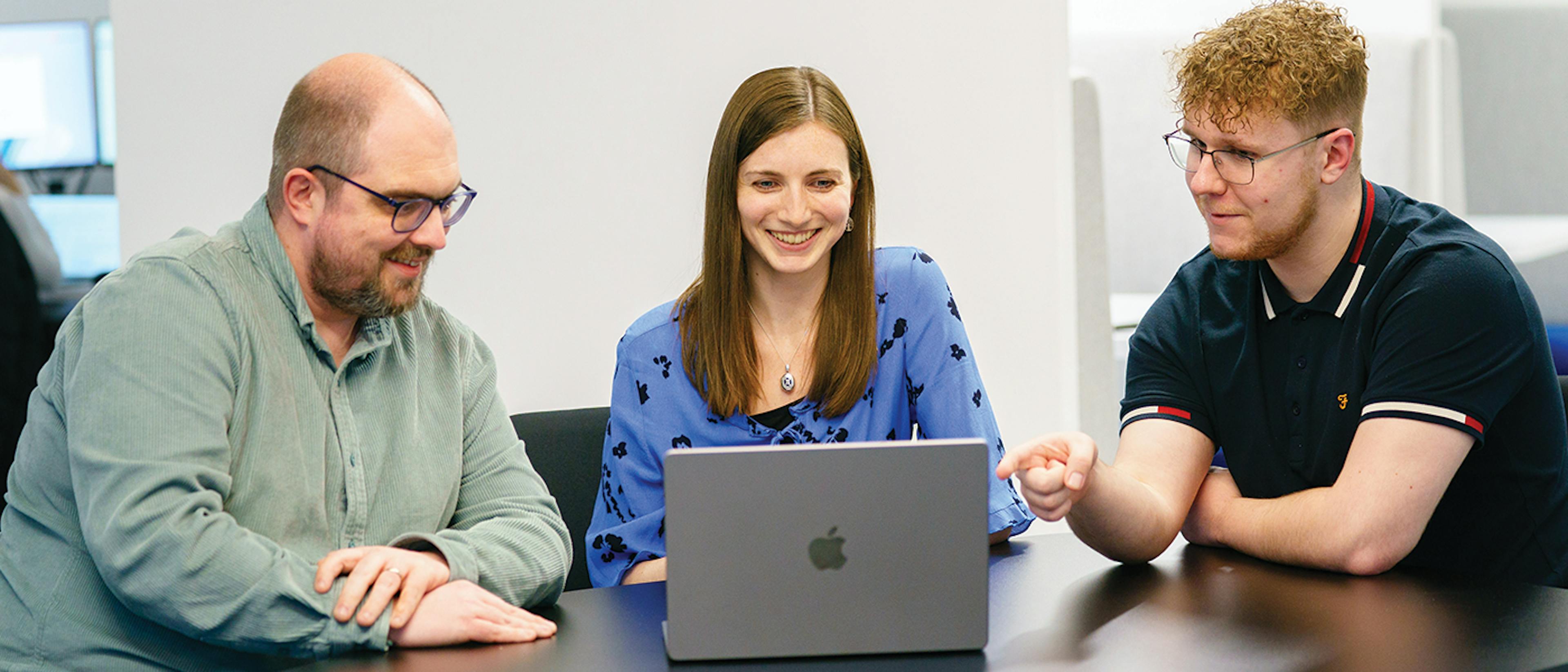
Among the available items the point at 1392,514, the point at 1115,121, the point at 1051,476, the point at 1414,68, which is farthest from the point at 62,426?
the point at 1414,68

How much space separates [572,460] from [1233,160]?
110 centimetres

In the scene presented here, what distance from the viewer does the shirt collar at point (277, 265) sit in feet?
5.19

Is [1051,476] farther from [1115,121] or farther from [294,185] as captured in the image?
[1115,121]

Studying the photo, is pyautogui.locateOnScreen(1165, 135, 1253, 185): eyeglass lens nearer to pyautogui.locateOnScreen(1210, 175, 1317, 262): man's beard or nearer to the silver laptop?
pyautogui.locateOnScreen(1210, 175, 1317, 262): man's beard

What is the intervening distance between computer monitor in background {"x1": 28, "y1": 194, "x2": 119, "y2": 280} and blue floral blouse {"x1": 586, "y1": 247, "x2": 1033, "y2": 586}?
4.66 feet

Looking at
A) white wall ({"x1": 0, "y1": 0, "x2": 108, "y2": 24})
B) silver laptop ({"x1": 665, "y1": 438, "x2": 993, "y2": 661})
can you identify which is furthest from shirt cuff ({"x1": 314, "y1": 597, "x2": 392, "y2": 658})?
white wall ({"x1": 0, "y1": 0, "x2": 108, "y2": 24})

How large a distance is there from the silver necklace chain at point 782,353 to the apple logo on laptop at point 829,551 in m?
0.80

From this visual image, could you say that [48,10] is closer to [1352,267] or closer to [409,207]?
[409,207]

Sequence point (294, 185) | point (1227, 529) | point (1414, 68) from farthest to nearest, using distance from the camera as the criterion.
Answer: point (1414, 68) < point (1227, 529) < point (294, 185)

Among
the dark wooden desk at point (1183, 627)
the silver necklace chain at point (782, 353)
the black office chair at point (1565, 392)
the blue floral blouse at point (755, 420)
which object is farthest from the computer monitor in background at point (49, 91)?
the black office chair at point (1565, 392)

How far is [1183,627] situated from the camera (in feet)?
4.40

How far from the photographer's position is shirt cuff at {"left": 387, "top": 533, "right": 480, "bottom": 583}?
1.48 meters

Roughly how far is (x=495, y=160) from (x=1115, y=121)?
7.15 feet

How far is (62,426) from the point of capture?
4.96ft
